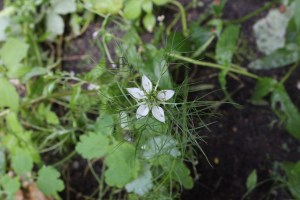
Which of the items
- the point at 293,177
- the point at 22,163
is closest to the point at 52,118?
the point at 22,163

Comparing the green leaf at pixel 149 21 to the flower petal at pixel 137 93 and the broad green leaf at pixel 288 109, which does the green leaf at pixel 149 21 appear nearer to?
the broad green leaf at pixel 288 109

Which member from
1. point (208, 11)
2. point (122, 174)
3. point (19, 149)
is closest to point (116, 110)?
point (122, 174)

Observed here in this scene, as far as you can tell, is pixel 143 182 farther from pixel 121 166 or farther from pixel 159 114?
pixel 159 114

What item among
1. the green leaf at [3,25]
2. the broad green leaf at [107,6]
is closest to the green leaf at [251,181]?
the broad green leaf at [107,6]

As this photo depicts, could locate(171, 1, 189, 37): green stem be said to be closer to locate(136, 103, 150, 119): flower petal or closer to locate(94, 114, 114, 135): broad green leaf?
locate(94, 114, 114, 135): broad green leaf

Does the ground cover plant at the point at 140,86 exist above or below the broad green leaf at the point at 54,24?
below
